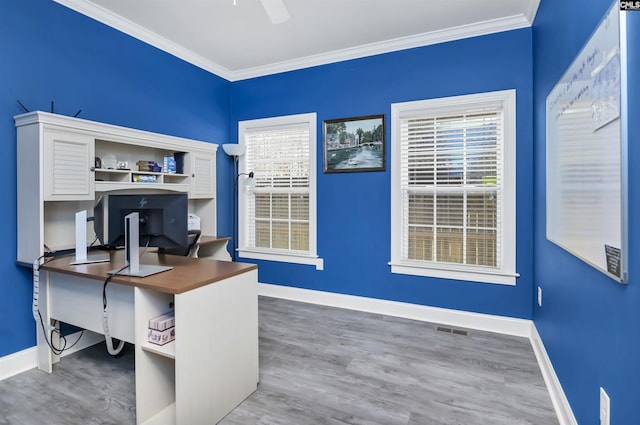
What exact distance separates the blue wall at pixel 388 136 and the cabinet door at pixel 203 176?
2.75 feet

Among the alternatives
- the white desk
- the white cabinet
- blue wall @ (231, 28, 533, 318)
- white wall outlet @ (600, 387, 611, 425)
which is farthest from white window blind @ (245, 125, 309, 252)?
white wall outlet @ (600, 387, 611, 425)

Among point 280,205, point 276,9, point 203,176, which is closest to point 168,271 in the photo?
point 276,9

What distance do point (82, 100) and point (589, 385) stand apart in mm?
3916

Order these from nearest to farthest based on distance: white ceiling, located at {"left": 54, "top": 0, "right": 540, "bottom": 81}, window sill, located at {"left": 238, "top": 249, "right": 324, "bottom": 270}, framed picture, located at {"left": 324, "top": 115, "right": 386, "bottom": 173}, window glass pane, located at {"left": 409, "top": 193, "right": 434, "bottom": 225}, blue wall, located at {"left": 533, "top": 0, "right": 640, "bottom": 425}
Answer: blue wall, located at {"left": 533, "top": 0, "right": 640, "bottom": 425} → white ceiling, located at {"left": 54, "top": 0, "right": 540, "bottom": 81} → window glass pane, located at {"left": 409, "top": 193, "right": 434, "bottom": 225} → framed picture, located at {"left": 324, "top": 115, "right": 386, "bottom": 173} → window sill, located at {"left": 238, "top": 249, "right": 324, "bottom": 270}

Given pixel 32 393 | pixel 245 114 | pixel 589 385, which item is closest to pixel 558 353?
pixel 589 385

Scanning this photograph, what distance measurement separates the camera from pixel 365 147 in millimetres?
3600

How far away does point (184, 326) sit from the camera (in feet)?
5.41

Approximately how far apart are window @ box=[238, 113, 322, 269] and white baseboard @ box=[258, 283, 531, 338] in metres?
0.39

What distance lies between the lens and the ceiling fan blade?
1847mm

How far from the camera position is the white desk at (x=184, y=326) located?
5.50 feet

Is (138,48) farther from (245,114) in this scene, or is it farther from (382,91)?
(382,91)

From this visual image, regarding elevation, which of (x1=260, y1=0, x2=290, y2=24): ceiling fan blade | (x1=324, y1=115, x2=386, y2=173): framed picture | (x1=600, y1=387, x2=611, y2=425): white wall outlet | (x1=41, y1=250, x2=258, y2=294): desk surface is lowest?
(x1=600, y1=387, x2=611, y2=425): white wall outlet

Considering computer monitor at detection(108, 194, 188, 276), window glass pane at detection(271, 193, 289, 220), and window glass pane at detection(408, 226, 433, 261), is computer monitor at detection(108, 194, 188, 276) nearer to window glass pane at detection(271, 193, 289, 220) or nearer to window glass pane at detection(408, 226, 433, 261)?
window glass pane at detection(271, 193, 289, 220)

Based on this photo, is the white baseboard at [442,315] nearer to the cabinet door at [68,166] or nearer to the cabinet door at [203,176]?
the cabinet door at [203,176]
